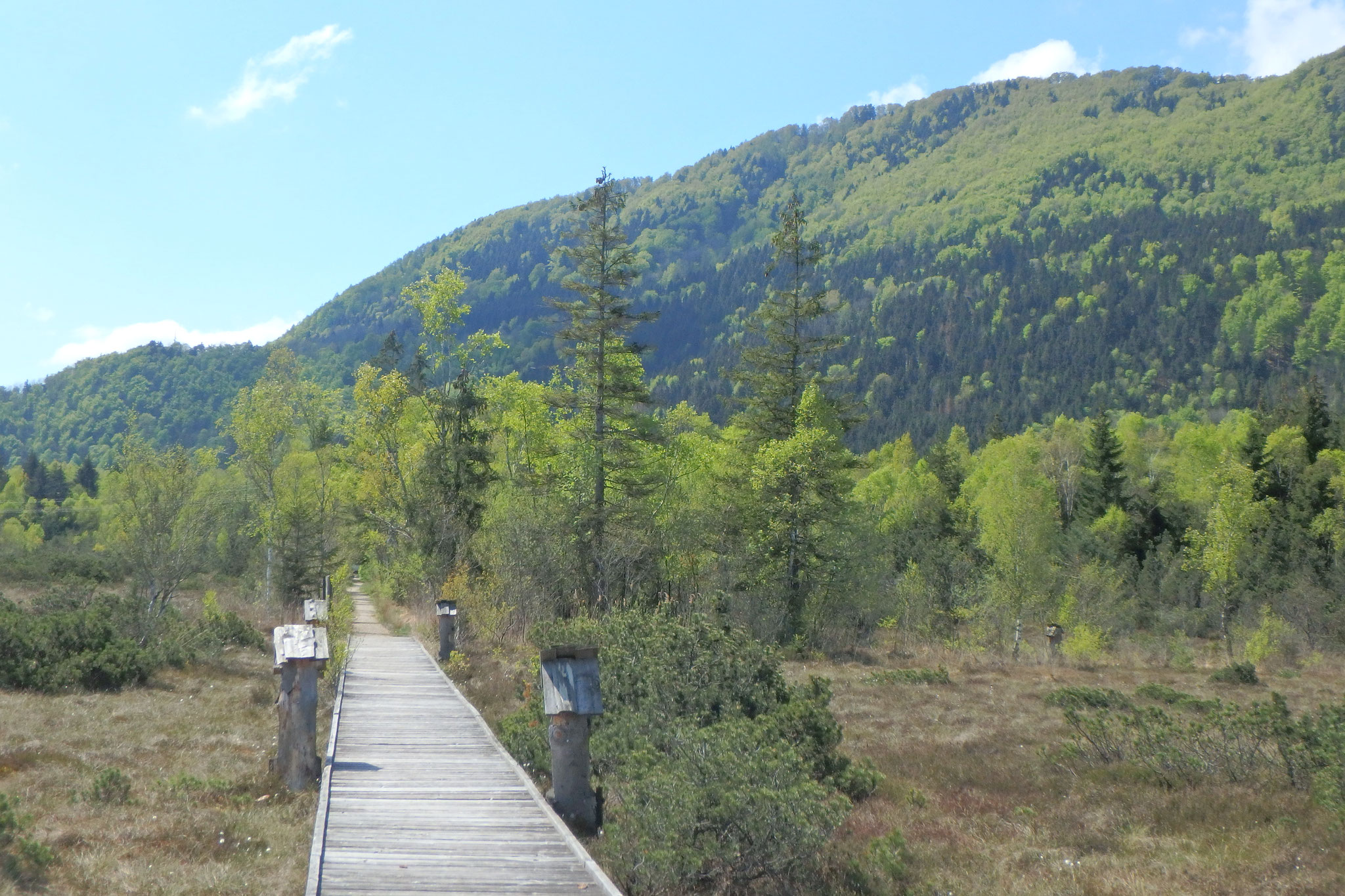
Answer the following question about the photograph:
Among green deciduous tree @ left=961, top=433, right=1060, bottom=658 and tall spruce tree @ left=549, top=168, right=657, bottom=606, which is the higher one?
tall spruce tree @ left=549, top=168, right=657, bottom=606

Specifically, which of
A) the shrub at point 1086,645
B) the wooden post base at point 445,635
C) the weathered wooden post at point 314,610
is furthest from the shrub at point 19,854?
the shrub at point 1086,645

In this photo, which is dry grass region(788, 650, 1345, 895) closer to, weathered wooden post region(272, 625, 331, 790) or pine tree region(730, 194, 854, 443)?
weathered wooden post region(272, 625, 331, 790)

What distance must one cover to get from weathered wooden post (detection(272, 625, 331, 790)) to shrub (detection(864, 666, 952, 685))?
13.1 m

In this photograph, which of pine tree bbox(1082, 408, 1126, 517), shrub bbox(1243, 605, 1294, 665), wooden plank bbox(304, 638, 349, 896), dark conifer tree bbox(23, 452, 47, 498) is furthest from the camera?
dark conifer tree bbox(23, 452, 47, 498)

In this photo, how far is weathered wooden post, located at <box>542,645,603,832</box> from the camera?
7875mm

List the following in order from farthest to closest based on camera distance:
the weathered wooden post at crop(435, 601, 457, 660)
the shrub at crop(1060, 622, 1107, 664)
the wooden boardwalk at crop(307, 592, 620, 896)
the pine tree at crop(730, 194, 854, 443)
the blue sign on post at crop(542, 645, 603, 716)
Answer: the pine tree at crop(730, 194, 854, 443), the shrub at crop(1060, 622, 1107, 664), the weathered wooden post at crop(435, 601, 457, 660), the blue sign on post at crop(542, 645, 603, 716), the wooden boardwalk at crop(307, 592, 620, 896)

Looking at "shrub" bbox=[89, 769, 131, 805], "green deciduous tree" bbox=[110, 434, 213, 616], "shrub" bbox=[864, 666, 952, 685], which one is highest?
"green deciduous tree" bbox=[110, 434, 213, 616]

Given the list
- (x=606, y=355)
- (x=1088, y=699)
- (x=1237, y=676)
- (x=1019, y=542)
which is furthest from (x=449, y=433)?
(x=1237, y=676)

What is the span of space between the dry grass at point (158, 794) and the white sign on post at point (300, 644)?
4.02 feet

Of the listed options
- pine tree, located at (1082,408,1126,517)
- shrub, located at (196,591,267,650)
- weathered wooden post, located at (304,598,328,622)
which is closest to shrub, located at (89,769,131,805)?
weathered wooden post, located at (304,598,328,622)

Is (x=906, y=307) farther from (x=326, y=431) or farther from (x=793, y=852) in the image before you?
(x=793, y=852)

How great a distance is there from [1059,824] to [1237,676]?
15253mm

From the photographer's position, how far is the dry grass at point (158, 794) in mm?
6406

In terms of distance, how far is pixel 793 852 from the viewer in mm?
6594
